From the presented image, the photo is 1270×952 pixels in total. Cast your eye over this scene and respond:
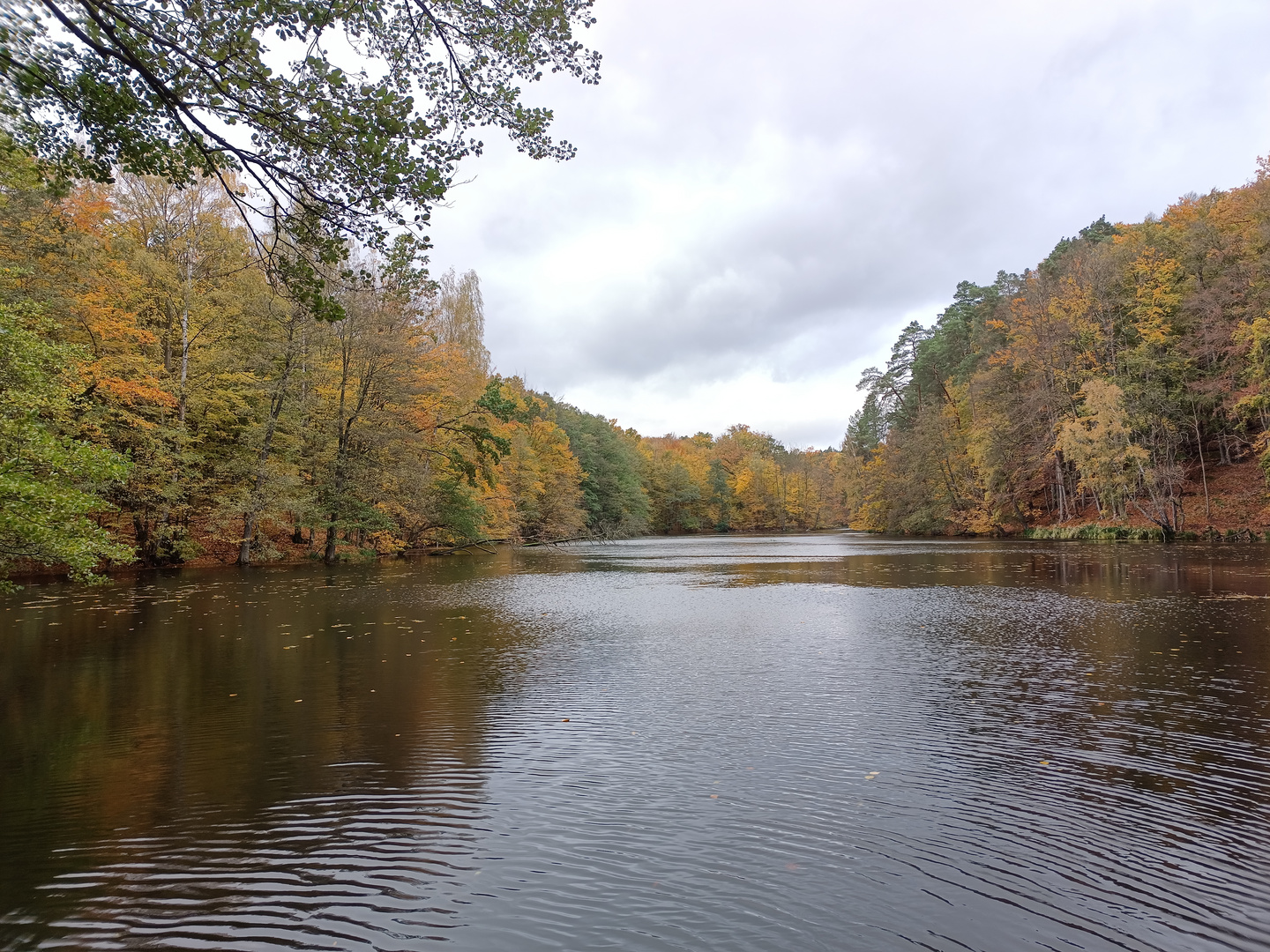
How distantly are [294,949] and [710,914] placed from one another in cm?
187

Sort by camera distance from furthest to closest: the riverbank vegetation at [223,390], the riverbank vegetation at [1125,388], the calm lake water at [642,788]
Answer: the riverbank vegetation at [1125,388] → the riverbank vegetation at [223,390] → the calm lake water at [642,788]

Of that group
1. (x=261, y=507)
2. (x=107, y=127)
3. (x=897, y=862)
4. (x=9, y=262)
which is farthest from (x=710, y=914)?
(x=261, y=507)

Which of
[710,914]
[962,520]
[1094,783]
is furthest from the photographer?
[962,520]

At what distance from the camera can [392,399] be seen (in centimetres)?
2883

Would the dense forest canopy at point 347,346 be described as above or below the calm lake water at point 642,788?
above

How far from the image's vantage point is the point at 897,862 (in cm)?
376

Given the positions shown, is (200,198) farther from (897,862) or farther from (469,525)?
(897,862)

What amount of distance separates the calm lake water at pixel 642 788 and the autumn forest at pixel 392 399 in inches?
144

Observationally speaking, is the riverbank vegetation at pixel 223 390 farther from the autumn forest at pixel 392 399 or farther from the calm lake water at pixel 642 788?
the calm lake water at pixel 642 788

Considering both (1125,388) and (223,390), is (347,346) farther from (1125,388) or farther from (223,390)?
(1125,388)

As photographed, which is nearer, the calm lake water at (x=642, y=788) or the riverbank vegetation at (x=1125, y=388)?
the calm lake water at (x=642, y=788)

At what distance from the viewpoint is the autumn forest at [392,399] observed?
16375 mm

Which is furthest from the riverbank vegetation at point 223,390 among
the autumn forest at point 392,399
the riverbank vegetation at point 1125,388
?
the riverbank vegetation at point 1125,388

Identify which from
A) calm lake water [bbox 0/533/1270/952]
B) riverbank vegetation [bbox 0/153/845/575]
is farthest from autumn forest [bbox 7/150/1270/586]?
calm lake water [bbox 0/533/1270/952]
